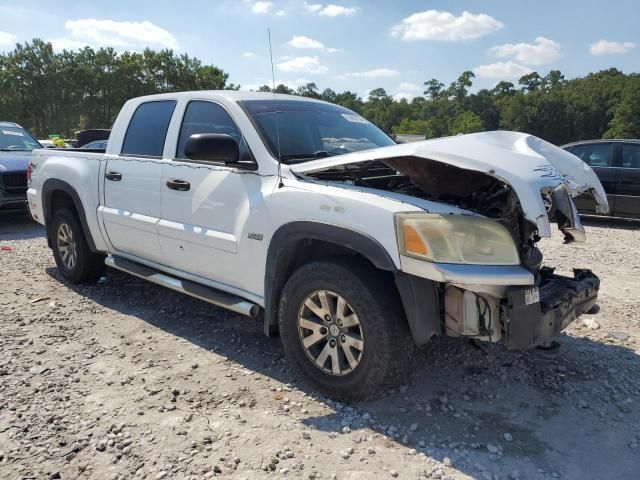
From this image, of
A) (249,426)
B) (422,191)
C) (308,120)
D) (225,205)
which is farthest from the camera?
(308,120)

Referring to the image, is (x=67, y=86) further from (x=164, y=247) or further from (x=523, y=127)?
(x=523, y=127)

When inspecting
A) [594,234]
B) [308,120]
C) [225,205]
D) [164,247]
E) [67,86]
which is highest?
[67,86]

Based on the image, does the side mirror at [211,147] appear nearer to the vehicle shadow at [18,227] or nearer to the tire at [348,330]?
the tire at [348,330]

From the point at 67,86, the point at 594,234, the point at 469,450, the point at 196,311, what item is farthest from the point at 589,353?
the point at 67,86

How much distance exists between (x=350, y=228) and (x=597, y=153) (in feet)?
27.2

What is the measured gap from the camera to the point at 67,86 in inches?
1935

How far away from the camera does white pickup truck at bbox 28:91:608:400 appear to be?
275cm

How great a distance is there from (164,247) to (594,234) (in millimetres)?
7142

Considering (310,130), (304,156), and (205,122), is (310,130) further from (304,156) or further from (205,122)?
(205,122)

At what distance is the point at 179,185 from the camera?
401 centimetres

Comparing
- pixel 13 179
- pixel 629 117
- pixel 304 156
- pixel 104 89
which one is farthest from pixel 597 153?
pixel 629 117

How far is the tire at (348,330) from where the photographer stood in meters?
2.90

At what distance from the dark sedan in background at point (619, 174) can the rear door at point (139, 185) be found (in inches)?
284

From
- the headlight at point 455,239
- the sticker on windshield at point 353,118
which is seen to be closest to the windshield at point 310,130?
the sticker on windshield at point 353,118
